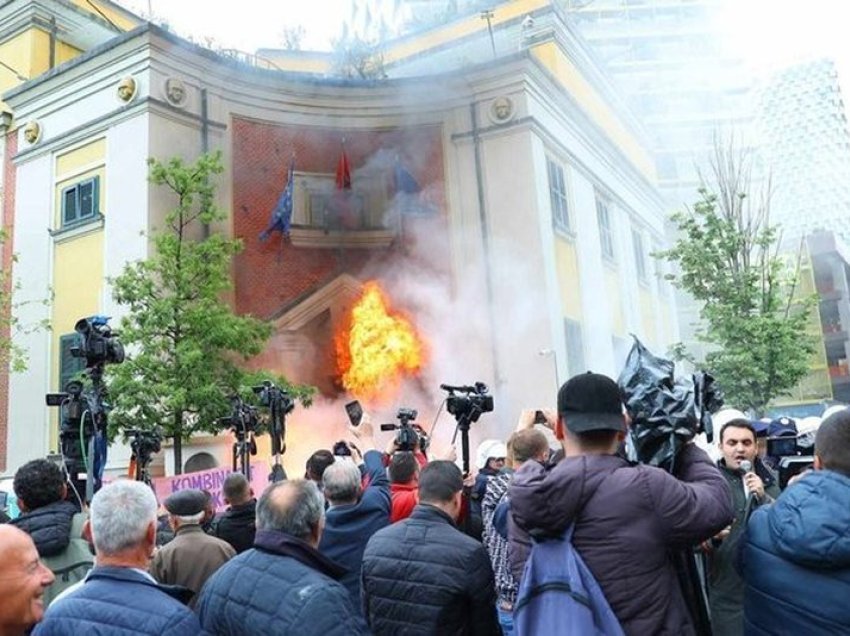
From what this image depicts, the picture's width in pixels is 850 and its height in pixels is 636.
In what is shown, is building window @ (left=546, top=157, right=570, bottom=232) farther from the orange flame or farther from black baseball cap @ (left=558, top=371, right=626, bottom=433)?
black baseball cap @ (left=558, top=371, right=626, bottom=433)

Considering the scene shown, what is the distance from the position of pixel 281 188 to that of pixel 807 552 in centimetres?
1575

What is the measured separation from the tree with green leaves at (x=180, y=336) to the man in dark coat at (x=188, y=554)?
7.97 meters

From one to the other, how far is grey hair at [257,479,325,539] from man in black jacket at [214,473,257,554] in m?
1.79

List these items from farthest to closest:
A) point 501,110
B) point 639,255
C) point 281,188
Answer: point 639,255
point 501,110
point 281,188

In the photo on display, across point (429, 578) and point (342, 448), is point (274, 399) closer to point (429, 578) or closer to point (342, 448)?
point (342, 448)

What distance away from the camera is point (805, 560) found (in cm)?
236

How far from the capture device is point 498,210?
16.9 metres

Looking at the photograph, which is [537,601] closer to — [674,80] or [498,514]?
[498,514]

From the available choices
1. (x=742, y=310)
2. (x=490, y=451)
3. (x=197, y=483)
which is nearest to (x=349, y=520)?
(x=490, y=451)

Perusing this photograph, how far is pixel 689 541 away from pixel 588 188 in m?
18.9

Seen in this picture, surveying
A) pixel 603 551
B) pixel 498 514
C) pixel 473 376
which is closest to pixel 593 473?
pixel 603 551

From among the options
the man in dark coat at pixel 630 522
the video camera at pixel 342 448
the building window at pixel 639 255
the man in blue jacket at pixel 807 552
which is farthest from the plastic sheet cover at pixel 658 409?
the building window at pixel 639 255

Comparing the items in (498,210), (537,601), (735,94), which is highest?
(735,94)

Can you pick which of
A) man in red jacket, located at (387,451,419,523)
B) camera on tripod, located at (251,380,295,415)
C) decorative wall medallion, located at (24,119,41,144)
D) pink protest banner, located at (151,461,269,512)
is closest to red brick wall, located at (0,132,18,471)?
decorative wall medallion, located at (24,119,41,144)
